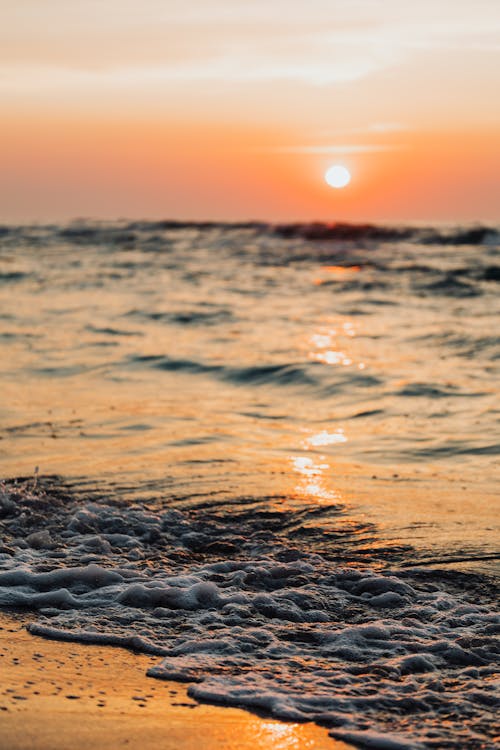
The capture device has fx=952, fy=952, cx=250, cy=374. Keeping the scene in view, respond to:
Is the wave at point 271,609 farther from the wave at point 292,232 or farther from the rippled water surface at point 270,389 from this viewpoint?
the wave at point 292,232

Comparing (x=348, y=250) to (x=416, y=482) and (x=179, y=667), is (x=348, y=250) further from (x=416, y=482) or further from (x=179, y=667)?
(x=179, y=667)

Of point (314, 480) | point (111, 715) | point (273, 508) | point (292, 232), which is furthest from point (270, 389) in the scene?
point (292, 232)

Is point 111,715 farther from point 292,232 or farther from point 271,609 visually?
point 292,232

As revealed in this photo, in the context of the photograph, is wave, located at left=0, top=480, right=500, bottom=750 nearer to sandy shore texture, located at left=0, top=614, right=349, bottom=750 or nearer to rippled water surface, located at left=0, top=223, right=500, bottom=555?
sandy shore texture, located at left=0, top=614, right=349, bottom=750

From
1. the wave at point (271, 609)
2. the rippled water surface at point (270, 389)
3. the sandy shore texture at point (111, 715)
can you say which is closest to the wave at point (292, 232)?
the rippled water surface at point (270, 389)

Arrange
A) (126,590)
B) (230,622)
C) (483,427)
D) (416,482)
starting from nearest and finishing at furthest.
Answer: (230,622), (126,590), (416,482), (483,427)

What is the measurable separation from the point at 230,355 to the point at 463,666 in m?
→ 10.3

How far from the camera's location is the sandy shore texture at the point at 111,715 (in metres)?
3.62

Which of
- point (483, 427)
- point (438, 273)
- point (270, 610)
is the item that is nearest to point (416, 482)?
point (483, 427)

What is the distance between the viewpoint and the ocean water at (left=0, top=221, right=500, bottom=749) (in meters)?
4.37

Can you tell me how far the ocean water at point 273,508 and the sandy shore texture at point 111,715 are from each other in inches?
4.7

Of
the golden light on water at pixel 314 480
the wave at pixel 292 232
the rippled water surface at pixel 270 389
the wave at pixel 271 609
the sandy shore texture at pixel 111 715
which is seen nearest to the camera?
the sandy shore texture at pixel 111 715

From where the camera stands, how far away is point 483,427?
9.64 meters

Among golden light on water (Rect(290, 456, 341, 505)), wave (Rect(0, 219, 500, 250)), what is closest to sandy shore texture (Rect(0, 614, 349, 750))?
golden light on water (Rect(290, 456, 341, 505))
